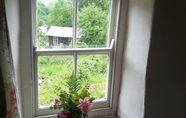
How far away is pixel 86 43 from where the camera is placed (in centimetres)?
152

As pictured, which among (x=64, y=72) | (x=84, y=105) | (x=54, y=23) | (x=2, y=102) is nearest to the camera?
(x=2, y=102)

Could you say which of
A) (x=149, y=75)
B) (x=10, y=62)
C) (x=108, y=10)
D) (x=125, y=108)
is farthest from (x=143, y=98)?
(x=10, y=62)

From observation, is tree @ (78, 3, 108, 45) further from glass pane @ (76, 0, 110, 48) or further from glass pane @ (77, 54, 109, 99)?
glass pane @ (77, 54, 109, 99)

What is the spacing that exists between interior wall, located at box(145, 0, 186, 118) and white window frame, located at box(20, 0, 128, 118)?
12.7 inches

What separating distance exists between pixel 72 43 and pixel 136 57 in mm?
487

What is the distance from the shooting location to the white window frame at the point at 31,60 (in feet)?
4.22

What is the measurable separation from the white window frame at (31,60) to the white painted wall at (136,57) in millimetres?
51

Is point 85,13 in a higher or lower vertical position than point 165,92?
higher

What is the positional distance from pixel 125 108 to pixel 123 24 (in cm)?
67

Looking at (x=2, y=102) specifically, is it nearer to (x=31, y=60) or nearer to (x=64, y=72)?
(x=31, y=60)

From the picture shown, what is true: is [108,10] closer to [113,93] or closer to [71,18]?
[71,18]

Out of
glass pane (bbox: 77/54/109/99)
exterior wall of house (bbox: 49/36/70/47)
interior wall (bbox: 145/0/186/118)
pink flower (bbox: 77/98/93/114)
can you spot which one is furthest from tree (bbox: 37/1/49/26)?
interior wall (bbox: 145/0/186/118)

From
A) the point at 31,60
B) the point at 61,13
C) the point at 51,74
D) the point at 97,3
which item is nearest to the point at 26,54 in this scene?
the point at 31,60

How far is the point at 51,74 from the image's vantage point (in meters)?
1.49
